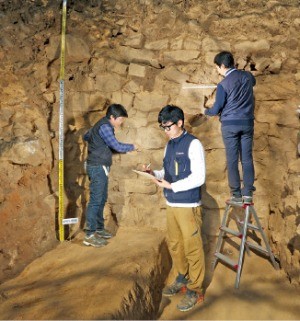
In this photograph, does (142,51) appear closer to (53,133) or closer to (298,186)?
(53,133)

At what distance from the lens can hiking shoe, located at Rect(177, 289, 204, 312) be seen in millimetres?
3572

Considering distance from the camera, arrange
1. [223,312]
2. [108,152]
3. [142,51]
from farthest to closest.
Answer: [142,51]
[108,152]
[223,312]

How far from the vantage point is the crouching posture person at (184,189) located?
3.32 m

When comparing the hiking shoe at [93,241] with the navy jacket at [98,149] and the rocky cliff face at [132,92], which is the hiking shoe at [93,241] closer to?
the rocky cliff face at [132,92]

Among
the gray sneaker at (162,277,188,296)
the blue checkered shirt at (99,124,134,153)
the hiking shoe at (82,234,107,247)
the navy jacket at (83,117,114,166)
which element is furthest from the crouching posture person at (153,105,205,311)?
the hiking shoe at (82,234,107,247)

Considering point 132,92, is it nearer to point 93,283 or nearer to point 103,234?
point 103,234

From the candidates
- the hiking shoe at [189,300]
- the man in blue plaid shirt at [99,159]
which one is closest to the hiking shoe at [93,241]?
the man in blue plaid shirt at [99,159]

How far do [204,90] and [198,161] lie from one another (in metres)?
1.89

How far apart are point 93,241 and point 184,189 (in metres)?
1.78

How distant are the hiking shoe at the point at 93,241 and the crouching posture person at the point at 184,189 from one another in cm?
123

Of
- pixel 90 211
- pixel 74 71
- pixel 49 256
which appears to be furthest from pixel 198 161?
pixel 74 71

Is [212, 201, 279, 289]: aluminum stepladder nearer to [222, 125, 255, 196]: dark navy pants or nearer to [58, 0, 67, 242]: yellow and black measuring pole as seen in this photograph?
[222, 125, 255, 196]: dark navy pants

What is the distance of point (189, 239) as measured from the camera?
3383 millimetres

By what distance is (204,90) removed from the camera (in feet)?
15.9
